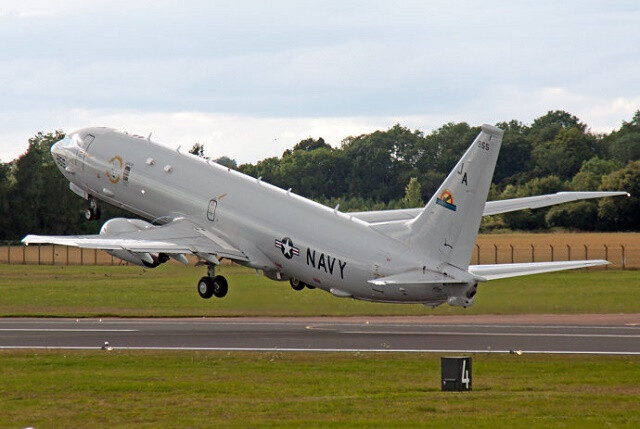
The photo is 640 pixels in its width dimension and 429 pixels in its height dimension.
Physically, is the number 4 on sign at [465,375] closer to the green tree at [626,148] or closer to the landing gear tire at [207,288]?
the landing gear tire at [207,288]

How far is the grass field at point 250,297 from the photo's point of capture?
67938mm

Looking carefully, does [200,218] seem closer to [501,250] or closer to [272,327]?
[272,327]

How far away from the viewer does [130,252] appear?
61.5m

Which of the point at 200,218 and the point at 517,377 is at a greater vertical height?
the point at 200,218

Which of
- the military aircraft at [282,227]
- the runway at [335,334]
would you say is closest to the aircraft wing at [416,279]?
the military aircraft at [282,227]

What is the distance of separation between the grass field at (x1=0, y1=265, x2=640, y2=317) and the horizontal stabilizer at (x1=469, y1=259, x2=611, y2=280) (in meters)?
15.1

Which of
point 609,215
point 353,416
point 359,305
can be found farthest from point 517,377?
point 609,215

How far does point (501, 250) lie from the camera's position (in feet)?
411

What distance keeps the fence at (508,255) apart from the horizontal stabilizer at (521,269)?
53484mm

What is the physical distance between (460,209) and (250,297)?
19748 millimetres

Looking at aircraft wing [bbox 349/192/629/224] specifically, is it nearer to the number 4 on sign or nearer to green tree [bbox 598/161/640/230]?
the number 4 on sign

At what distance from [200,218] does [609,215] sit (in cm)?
8311

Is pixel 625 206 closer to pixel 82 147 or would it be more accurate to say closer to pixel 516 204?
pixel 516 204

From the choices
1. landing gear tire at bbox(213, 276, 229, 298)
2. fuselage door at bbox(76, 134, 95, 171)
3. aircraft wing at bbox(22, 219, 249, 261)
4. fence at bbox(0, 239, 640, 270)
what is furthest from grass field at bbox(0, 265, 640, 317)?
fence at bbox(0, 239, 640, 270)
